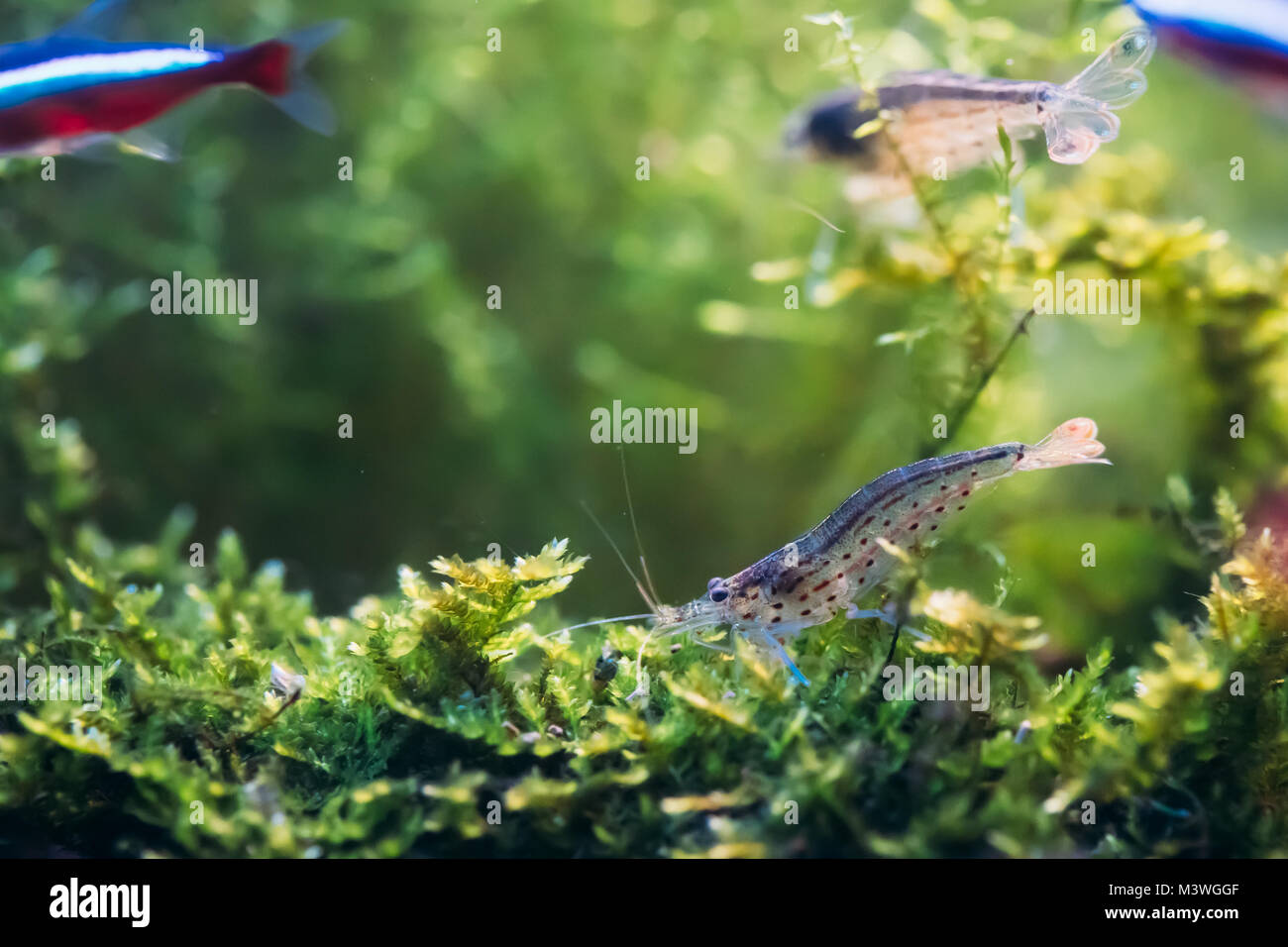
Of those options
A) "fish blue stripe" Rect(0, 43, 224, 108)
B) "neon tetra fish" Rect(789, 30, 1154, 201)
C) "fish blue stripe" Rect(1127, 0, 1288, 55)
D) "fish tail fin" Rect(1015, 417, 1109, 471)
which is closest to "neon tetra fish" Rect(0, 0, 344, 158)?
"fish blue stripe" Rect(0, 43, 224, 108)

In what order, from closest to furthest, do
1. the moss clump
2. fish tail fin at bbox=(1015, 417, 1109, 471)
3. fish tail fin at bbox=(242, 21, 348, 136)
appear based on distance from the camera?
the moss clump → fish tail fin at bbox=(1015, 417, 1109, 471) → fish tail fin at bbox=(242, 21, 348, 136)

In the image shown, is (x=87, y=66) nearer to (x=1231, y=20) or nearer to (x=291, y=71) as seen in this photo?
(x=291, y=71)

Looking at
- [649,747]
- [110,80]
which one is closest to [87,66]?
[110,80]

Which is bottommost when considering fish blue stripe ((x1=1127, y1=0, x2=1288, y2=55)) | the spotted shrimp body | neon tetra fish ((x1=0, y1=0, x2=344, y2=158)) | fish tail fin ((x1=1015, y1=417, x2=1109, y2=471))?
the spotted shrimp body

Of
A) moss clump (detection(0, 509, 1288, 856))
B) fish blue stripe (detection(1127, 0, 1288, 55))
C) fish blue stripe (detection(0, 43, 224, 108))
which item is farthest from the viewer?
fish blue stripe (detection(1127, 0, 1288, 55))

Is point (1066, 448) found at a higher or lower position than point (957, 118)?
lower

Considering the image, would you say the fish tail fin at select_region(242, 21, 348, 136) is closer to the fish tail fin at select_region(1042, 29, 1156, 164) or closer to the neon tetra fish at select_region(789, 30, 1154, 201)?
the neon tetra fish at select_region(789, 30, 1154, 201)
